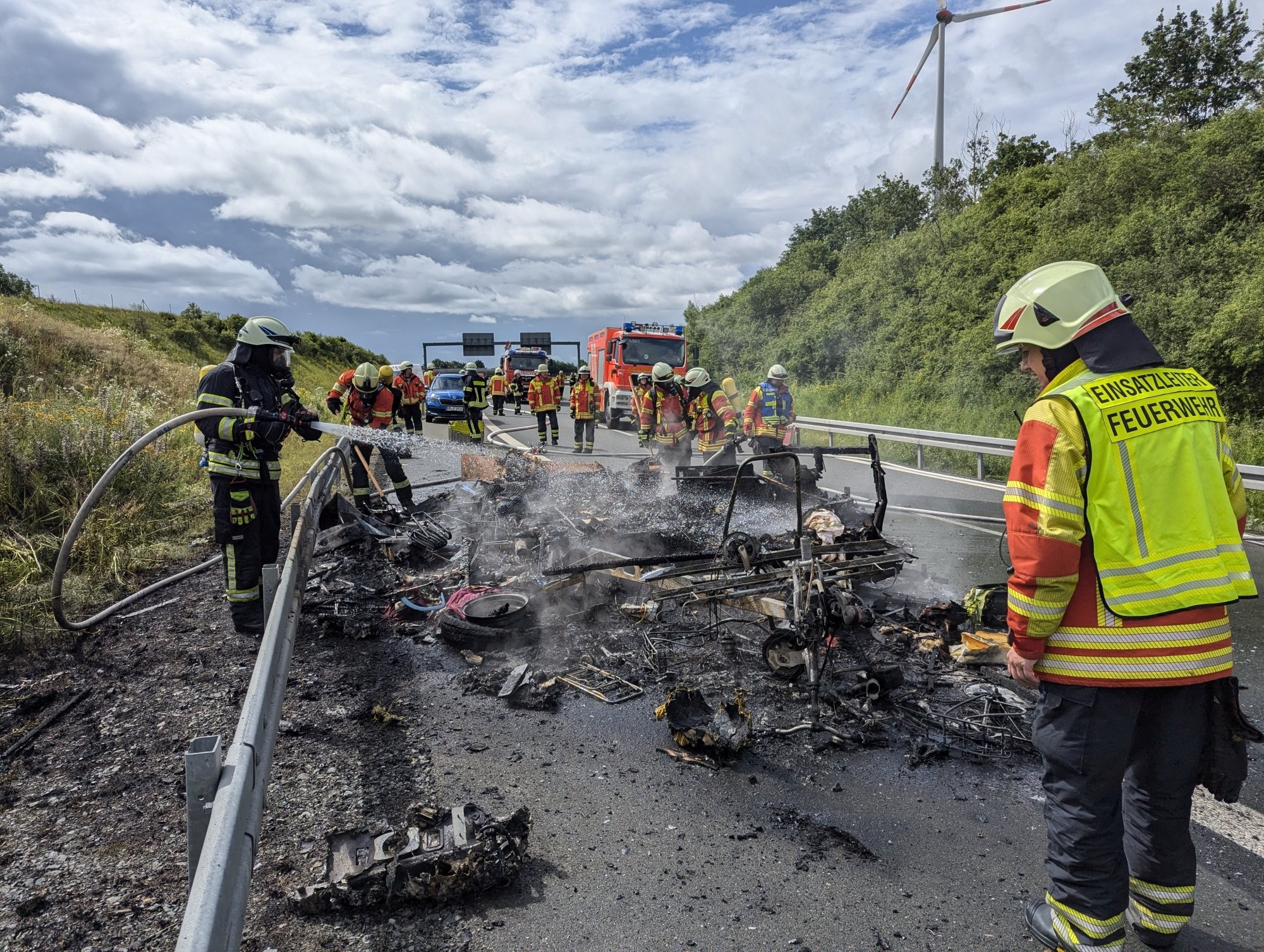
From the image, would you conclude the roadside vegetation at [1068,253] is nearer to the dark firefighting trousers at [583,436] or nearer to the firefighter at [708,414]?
the firefighter at [708,414]

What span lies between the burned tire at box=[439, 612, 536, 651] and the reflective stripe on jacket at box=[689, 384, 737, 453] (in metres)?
5.48

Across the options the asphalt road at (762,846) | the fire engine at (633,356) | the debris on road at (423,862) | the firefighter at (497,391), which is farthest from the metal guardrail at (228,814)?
the firefighter at (497,391)

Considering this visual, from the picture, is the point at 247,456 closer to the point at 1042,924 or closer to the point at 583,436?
the point at 1042,924

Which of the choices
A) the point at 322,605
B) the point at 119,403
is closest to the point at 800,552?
the point at 322,605

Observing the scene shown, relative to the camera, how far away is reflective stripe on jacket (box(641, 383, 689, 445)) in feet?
35.9

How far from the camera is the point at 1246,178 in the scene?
45.8 feet

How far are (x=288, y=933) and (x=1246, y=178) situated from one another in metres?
18.8

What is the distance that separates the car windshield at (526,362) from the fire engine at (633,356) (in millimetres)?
9996

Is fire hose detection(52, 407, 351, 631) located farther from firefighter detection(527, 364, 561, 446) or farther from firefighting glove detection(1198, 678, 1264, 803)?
firefighter detection(527, 364, 561, 446)

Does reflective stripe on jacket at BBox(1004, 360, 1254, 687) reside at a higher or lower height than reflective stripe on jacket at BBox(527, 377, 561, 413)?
lower

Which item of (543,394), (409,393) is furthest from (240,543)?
(543,394)

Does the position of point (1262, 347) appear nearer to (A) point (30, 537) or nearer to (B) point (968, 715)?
(B) point (968, 715)

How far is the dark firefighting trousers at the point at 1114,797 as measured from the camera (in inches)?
84.7

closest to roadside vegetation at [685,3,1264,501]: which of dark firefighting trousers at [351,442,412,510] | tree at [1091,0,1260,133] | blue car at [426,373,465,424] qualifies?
tree at [1091,0,1260,133]
